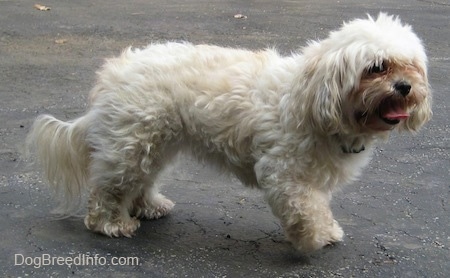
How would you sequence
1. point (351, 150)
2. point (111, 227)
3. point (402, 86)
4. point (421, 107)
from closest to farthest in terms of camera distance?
1. point (402, 86)
2. point (421, 107)
3. point (351, 150)
4. point (111, 227)

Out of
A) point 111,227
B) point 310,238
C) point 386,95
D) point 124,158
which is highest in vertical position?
point 386,95

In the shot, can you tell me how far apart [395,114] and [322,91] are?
412 millimetres

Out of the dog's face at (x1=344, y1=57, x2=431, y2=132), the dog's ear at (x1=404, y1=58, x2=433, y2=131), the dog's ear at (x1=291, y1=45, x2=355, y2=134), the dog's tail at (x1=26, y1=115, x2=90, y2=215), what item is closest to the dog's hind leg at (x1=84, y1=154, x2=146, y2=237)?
the dog's tail at (x1=26, y1=115, x2=90, y2=215)

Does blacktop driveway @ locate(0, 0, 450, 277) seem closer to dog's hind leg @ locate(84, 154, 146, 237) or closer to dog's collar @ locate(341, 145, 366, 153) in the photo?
dog's hind leg @ locate(84, 154, 146, 237)

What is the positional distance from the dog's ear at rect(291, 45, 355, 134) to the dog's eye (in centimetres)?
11

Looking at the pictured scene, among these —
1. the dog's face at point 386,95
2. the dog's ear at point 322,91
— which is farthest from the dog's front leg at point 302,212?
the dog's face at point 386,95

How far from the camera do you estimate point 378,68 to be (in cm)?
355

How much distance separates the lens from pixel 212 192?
4.93 meters

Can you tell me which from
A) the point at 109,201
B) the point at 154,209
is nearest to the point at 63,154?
the point at 109,201

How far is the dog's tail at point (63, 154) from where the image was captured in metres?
4.32

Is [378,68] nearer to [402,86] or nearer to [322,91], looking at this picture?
[402,86]

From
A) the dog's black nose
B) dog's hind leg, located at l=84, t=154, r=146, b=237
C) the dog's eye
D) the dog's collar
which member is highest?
the dog's eye

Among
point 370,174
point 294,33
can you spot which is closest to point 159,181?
point 370,174

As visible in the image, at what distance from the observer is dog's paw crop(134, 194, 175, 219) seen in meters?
4.55
